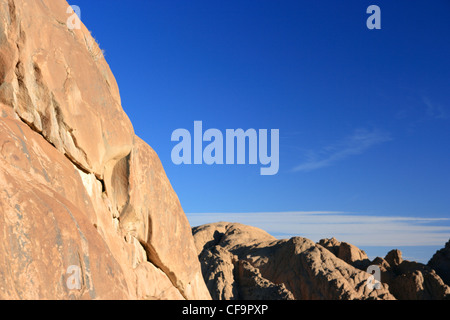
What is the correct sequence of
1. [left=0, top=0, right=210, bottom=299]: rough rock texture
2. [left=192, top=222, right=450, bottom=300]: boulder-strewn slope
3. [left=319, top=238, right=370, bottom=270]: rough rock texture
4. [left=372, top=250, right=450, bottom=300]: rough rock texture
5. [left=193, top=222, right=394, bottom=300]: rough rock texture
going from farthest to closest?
[left=319, top=238, right=370, bottom=270]: rough rock texture → [left=372, top=250, right=450, bottom=300]: rough rock texture → [left=192, top=222, right=450, bottom=300]: boulder-strewn slope → [left=193, top=222, right=394, bottom=300]: rough rock texture → [left=0, top=0, right=210, bottom=299]: rough rock texture

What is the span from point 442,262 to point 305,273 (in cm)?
1811

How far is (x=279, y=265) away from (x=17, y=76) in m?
38.8

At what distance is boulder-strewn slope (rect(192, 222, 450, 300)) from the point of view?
31.5 m

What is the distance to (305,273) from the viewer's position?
1602 inches

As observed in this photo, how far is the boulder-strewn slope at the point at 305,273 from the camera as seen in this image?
31516 mm

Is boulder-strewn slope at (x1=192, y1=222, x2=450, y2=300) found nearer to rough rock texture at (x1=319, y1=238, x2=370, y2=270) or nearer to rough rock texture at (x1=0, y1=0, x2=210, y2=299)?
rough rock texture at (x1=319, y1=238, x2=370, y2=270)

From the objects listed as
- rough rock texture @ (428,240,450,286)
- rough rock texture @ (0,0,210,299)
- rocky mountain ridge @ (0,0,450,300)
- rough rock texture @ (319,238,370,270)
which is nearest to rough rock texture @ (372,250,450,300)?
rough rock texture @ (319,238,370,270)

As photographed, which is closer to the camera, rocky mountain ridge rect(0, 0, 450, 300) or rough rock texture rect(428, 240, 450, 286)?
rocky mountain ridge rect(0, 0, 450, 300)

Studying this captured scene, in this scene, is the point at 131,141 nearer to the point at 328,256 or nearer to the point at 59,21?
the point at 59,21

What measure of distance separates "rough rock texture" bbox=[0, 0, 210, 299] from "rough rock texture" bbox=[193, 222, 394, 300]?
18.3 meters

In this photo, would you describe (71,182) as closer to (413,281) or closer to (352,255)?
(413,281)

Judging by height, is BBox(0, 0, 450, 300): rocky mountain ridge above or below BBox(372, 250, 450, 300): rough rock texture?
above

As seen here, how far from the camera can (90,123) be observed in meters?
9.19

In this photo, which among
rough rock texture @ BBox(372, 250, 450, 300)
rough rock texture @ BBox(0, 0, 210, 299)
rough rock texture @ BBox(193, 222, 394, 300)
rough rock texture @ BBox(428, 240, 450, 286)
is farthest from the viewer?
rough rock texture @ BBox(428, 240, 450, 286)
